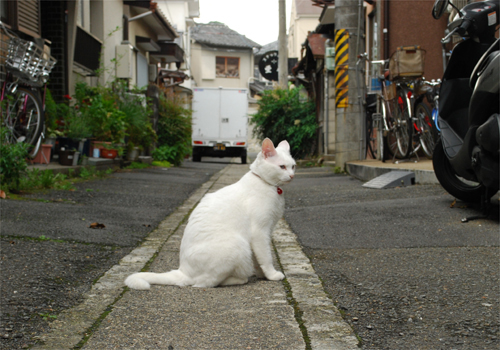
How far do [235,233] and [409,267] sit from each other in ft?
3.79

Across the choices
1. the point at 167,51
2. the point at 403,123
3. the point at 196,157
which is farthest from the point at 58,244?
the point at 167,51

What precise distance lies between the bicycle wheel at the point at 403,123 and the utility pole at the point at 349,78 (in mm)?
1549

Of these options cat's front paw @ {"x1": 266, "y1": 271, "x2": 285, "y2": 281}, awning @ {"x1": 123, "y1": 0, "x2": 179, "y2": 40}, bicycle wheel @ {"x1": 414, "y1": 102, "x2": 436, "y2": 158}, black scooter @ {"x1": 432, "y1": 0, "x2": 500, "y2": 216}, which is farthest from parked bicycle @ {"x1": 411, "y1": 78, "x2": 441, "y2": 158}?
awning @ {"x1": 123, "y1": 0, "x2": 179, "y2": 40}

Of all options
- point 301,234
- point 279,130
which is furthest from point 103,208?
point 279,130

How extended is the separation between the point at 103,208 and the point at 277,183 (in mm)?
3106

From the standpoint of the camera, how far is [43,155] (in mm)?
8336

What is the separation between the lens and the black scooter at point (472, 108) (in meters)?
3.42

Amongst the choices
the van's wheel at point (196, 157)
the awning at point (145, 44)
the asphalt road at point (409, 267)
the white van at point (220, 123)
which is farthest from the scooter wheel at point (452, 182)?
the van's wheel at point (196, 157)

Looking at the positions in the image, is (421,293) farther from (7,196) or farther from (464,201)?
(7,196)

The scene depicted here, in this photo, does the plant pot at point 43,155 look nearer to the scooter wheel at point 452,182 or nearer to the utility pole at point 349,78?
the utility pole at point 349,78

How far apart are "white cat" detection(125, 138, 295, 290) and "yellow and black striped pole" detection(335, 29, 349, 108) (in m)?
7.23

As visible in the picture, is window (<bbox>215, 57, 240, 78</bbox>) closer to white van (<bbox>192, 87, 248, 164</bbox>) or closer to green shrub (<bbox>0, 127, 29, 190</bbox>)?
white van (<bbox>192, 87, 248, 164</bbox>)

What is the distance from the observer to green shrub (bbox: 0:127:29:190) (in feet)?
18.5

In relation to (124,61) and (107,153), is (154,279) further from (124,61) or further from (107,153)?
(124,61)
